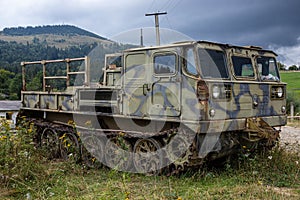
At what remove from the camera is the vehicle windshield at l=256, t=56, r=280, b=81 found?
349 inches

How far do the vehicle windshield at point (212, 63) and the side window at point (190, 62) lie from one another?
0.16 meters

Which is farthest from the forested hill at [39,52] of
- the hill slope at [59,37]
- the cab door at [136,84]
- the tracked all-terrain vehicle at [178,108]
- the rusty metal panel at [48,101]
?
the tracked all-terrain vehicle at [178,108]

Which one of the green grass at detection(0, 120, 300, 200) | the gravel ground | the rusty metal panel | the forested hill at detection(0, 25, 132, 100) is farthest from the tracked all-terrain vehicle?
the forested hill at detection(0, 25, 132, 100)

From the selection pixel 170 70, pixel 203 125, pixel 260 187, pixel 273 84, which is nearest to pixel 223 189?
pixel 260 187

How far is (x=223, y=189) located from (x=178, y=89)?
212 centimetres

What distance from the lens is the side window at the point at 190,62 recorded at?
23.9 ft

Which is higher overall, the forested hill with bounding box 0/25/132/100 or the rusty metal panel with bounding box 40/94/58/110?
the forested hill with bounding box 0/25/132/100

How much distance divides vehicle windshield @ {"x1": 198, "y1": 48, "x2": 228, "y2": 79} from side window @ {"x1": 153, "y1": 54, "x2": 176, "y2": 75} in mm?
571

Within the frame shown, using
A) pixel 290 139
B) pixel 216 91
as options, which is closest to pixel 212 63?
pixel 216 91

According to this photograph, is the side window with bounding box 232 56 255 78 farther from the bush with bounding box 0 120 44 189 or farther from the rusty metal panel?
the rusty metal panel

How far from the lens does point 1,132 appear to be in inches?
317

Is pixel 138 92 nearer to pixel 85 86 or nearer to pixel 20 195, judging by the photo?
pixel 85 86

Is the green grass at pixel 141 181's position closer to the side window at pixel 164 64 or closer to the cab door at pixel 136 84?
the cab door at pixel 136 84

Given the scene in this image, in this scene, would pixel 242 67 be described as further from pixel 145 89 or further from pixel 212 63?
pixel 145 89
